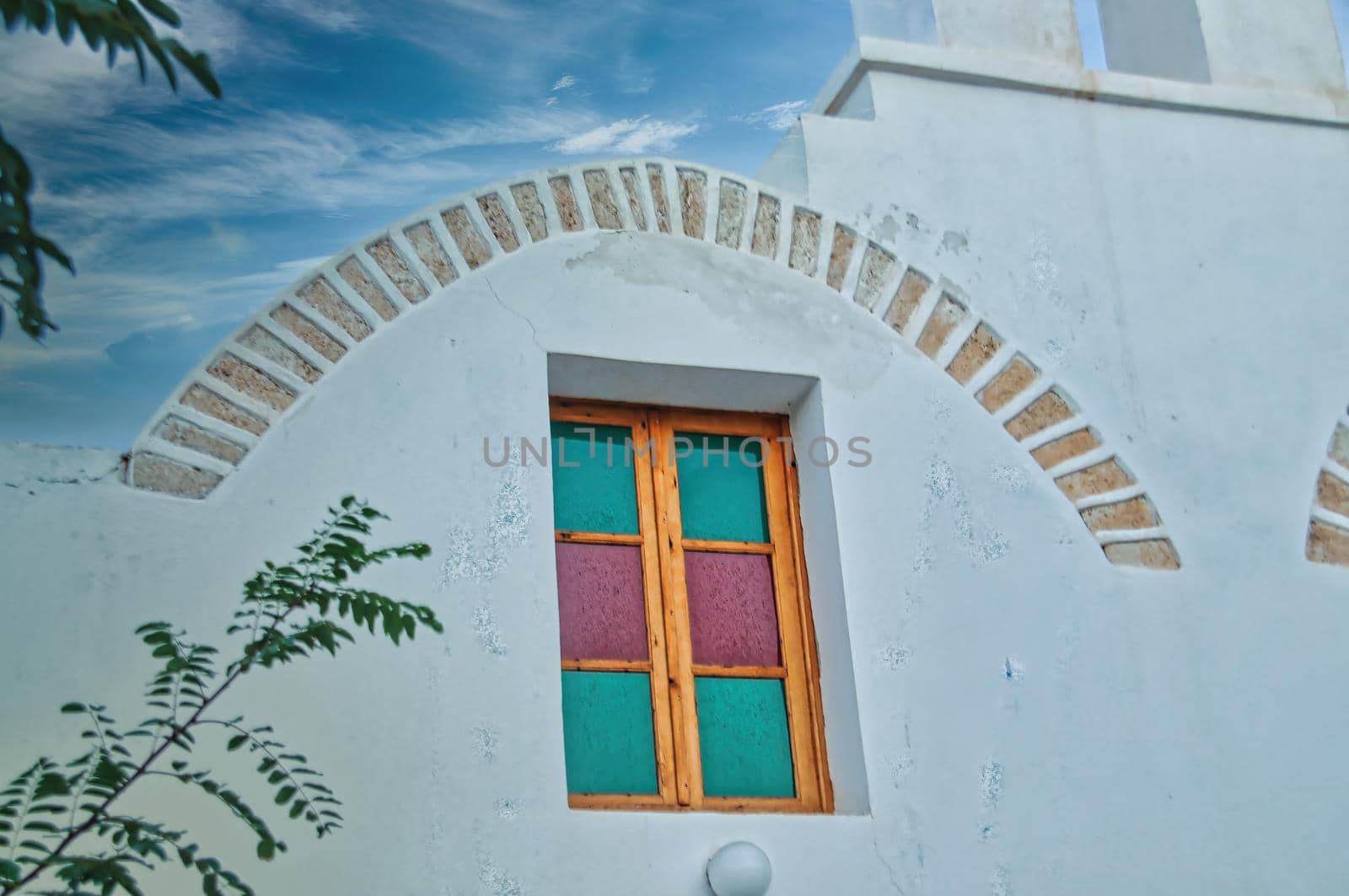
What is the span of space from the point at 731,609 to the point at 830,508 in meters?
0.35

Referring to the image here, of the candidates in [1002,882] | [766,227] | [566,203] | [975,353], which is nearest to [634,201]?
[566,203]

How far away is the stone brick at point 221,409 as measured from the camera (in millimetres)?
3492

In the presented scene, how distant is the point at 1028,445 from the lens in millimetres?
4129

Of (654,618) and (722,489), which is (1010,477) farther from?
(654,618)

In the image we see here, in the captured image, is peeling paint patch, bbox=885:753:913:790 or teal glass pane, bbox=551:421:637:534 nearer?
peeling paint patch, bbox=885:753:913:790

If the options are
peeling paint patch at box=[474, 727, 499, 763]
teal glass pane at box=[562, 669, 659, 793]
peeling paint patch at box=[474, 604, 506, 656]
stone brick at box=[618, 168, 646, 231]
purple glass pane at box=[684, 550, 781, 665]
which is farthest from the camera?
stone brick at box=[618, 168, 646, 231]

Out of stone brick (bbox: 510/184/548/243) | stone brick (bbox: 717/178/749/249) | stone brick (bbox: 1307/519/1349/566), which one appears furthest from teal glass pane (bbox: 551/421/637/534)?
stone brick (bbox: 1307/519/1349/566)

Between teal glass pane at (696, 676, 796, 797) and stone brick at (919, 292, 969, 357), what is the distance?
101cm

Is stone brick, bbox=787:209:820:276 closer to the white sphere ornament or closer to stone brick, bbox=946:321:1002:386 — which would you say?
stone brick, bbox=946:321:1002:386

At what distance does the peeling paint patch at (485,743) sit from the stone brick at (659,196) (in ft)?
4.64

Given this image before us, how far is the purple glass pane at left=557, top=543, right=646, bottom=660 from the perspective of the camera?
3724mm

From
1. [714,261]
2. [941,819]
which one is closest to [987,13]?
[714,261]

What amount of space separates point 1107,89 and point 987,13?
1.39 feet

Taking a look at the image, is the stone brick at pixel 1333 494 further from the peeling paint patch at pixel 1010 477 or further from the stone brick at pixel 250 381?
the stone brick at pixel 250 381
